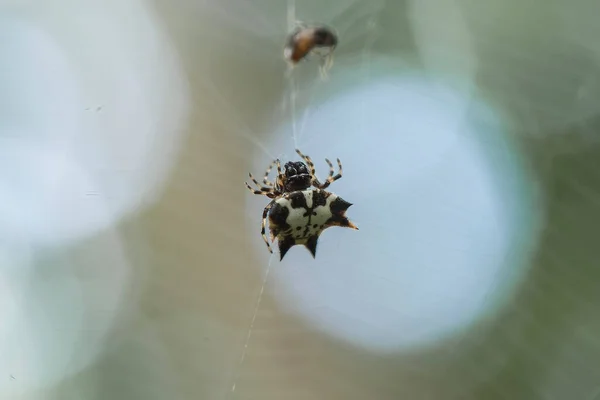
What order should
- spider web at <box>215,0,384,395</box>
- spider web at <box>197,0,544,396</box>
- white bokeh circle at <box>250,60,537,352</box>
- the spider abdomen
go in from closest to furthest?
→ the spider abdomen < spider web at <box>215,0,384,395</box> < spider web at <box>197,0,544,396</box> < white bokeh circle at <box>250,60,537,352</box>

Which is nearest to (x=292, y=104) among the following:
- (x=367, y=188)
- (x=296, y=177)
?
(x=367, y=188)

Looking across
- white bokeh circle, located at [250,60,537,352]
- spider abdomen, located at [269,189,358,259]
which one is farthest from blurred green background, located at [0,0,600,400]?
spider abdomen, located at [269,189,358,259]

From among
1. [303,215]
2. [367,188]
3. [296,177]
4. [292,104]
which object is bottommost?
[303,215]

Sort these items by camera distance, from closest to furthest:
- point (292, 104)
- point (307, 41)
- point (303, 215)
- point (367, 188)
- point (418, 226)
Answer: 1. point (303, 215)
2. point (307, 41)
3. point (292, 104)
4. point (367, 188)
5. point (418, 226)

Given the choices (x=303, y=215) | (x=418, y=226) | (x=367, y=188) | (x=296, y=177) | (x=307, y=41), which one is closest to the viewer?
(x=303, y=215)

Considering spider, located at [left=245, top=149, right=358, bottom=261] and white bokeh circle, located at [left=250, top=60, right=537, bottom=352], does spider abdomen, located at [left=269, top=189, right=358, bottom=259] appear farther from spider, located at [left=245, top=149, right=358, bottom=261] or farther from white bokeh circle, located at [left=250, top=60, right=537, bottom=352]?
white bokeh circle, located at [left=250, top=60, right=537, bottom=352]

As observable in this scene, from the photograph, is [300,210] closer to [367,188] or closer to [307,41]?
[307,41]

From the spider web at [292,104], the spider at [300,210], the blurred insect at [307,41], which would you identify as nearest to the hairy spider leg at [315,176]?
the spider at [300,210]
